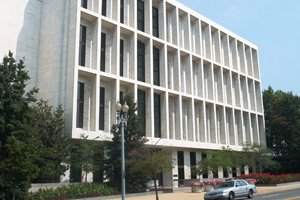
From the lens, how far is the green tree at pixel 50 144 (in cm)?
2402

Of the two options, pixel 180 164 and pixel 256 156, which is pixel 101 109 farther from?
pixel 256 156

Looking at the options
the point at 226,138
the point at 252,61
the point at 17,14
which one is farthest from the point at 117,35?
the point at 252,61

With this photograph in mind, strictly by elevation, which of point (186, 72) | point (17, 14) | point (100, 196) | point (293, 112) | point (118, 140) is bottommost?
point (100, 196)

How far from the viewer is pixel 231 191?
69.1 ft

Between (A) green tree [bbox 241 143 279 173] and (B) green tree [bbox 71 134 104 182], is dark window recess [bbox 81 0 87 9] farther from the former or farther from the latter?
(A) green tree [bbox 241 143 279 173]

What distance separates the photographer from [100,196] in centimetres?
2491

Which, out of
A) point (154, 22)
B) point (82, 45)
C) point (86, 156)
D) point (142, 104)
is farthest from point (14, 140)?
point (154, 22)

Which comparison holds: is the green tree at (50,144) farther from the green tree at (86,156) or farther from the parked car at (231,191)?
the parked car at (231,191)

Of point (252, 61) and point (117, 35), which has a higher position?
point (252, 61)

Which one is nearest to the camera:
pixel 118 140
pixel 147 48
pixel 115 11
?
pixel 118 140

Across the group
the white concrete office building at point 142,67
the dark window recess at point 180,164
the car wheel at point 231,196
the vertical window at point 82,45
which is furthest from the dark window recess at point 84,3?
the car wheel at point 231,196

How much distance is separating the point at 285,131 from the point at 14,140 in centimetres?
5003

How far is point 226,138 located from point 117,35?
23.4 metres

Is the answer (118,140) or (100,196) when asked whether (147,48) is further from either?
(100,196)
